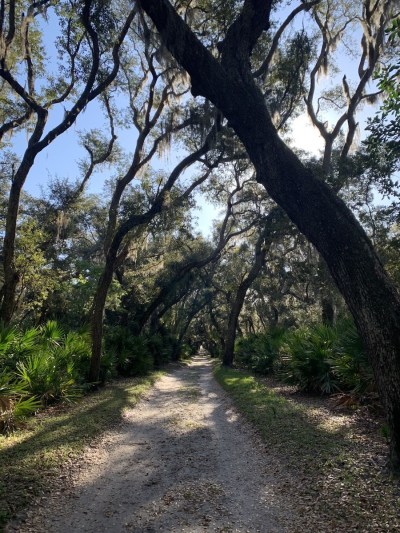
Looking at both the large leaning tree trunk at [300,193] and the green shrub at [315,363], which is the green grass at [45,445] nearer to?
the large leaning tree trunk at [300,193]

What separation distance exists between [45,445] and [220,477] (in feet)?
8.72

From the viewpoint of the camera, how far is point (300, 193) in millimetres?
5094

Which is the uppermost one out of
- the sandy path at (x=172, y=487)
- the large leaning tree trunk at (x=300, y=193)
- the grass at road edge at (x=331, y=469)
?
the large leaning tree trunk at (x=300, y=193)

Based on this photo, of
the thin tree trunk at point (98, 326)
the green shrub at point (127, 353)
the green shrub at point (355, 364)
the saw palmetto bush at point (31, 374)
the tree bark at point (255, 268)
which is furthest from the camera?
the tree bark at point (255, 268)

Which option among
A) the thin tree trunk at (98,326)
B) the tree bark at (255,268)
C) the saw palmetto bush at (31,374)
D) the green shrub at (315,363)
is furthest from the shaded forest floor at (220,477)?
the tree bark at (255,268)

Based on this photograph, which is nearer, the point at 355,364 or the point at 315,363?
the point at 355,364

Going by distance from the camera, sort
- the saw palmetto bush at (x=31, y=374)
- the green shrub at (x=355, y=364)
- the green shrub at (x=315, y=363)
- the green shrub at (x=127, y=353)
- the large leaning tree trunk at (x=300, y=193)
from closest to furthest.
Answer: the large leaning tree trunk at (x=300, y=193), the saw palmetto bush at (x=31, y=374), the green shrub at (x=355, y=364), the green shrub at (x=315, y=363), the green shrub at (x=127, y=353)

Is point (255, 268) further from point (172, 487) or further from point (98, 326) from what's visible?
point (172, 487)

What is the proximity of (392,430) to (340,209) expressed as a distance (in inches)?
103

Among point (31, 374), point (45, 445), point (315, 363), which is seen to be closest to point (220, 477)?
point (45, 445)

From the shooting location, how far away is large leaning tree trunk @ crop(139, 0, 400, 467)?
4.23m

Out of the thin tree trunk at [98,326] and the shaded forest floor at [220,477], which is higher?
the thin tree trunk at [98,326]

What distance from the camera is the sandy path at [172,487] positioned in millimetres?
3607

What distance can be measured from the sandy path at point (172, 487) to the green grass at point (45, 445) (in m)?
0.24
